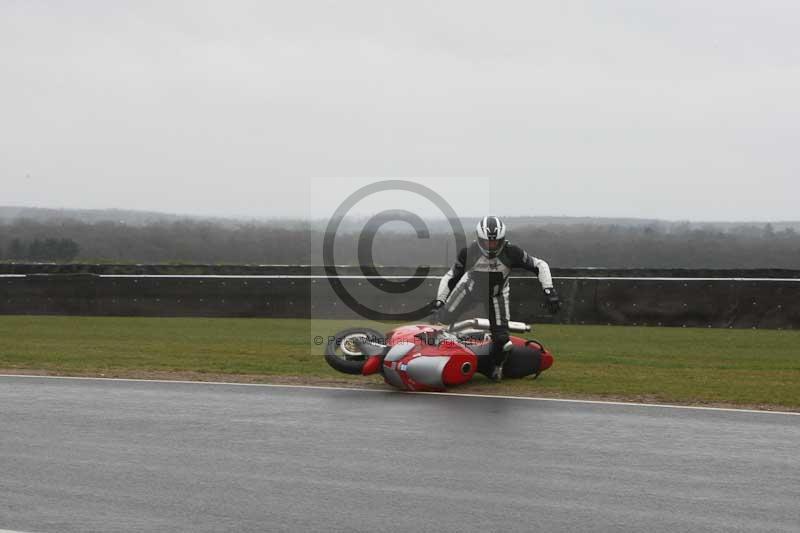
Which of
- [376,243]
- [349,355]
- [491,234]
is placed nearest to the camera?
[491,234]

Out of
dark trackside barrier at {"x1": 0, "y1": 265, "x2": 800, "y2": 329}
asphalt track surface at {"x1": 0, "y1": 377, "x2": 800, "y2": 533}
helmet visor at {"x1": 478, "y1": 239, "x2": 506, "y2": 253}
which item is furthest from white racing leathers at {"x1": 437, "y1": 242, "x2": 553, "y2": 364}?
dark trackside barrier at {"x1": 0, "y1": 265, "x2": 800, "y2": 329}

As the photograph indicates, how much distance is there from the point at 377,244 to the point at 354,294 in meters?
1.26

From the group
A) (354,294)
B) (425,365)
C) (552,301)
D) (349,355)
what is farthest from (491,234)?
(354,294)

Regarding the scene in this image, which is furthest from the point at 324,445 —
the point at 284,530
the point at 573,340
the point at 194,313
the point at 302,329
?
the point at 194,313

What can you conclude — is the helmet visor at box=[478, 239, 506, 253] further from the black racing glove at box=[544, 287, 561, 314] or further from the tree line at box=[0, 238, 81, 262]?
the tree line at box=[0, 238, 81, 262]

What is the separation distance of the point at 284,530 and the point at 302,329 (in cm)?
1440

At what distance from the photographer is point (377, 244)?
20.8 m

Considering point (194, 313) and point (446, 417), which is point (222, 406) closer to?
point (446, 417)

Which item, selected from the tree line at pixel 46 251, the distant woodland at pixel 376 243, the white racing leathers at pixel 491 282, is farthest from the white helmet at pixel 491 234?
the tree line at pixel 46 251

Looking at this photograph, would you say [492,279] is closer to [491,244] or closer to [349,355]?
[491,244]

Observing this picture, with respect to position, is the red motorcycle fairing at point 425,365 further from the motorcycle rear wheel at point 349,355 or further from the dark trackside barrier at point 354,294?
the dark trackside barrier at point 354,294

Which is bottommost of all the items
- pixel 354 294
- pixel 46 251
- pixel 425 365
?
pixel 425 365

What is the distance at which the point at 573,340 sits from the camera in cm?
1791

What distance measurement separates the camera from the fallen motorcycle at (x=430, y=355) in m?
11.3
